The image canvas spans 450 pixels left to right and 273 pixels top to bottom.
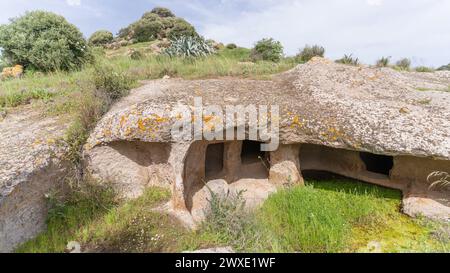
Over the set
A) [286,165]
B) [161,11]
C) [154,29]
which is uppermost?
[161,11]

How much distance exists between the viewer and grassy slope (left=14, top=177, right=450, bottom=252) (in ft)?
10.9

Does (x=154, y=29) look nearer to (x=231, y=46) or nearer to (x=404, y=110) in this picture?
(x=231, y=46)

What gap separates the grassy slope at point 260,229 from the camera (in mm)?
3316

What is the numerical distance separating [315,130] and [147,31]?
36441 millimetres

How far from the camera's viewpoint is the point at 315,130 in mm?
3941

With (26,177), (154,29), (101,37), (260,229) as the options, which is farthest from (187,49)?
(101,37)

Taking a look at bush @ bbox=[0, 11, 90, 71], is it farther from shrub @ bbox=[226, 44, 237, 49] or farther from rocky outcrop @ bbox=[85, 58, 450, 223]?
shrub @ bbox=[226, 44, 237, 49]

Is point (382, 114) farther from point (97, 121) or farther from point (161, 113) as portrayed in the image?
point (97, 121)

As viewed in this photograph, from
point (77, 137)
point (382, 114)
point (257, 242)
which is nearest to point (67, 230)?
point (77, 137)

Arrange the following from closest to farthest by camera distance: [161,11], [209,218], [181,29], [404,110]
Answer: [209,218] → [404,110] → [181,29] → [161,11]

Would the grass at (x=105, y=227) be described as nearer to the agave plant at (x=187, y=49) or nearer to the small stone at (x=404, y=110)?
the small stone at (x=404, y=110)

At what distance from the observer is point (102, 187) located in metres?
3.98

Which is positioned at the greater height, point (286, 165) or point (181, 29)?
point (181, 29)

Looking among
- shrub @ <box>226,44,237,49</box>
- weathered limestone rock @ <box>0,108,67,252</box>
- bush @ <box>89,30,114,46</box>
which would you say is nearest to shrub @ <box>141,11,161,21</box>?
bush @ <box>89,30,114,46</box>
